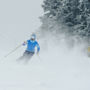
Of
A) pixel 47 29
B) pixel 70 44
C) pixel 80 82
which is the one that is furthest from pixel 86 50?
pixel 80 82

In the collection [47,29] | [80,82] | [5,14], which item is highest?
[5,14]

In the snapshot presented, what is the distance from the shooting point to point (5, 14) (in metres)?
119

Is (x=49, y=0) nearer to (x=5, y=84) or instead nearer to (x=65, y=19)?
(x=65, y=19)

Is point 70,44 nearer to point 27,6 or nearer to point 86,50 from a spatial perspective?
point 86,50

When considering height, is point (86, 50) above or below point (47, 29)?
below

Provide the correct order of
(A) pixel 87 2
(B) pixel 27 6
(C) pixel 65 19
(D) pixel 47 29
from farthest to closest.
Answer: (B) pixel 27 6
(D) pixel 47 29
(C) pixel 65 19
(A) pixel 87 2

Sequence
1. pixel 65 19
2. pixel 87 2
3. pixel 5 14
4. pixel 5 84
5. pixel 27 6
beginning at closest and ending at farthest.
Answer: pixel 5 84 < pixel 87 2 < pixel 65 19 < pixel 5 14 < pixel 27 6

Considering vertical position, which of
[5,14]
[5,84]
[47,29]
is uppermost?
[5,14]

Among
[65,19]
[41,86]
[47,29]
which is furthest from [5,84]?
[47,29]

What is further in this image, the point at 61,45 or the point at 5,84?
the point at 61,45

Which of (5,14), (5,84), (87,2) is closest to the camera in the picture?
(5,84)

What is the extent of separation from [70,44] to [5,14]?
99.1m

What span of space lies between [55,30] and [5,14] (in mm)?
98422

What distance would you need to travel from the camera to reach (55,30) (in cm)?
2373
